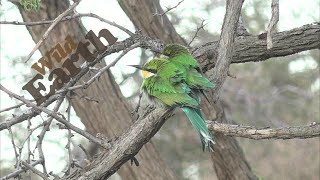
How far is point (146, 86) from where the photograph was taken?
3127 mm

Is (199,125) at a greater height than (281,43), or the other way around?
(199,125)

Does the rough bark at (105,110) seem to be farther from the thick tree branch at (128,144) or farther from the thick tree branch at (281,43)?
the thick tree branch at (128,144)

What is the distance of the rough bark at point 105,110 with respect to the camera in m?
5.03

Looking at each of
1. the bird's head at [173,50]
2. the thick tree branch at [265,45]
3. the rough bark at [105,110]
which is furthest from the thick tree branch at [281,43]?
the rough bark at [105,110]

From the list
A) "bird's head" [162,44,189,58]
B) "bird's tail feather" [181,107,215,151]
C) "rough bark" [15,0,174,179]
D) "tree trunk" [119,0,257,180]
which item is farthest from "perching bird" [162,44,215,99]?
"rough bark" [15,0,174,179]

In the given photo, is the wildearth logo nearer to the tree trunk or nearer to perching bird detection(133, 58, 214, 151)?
perching bird detection(133, 58, 214, 151)

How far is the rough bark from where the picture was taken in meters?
5.03

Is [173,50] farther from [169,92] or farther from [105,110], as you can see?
[105,110]

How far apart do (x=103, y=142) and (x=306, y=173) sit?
23.4ft

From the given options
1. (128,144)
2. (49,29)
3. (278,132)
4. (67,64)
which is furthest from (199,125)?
(67,64)

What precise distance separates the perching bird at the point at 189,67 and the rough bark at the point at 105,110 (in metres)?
1.74

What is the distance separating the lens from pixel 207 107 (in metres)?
4.91

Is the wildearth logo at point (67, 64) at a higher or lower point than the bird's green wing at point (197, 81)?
higher

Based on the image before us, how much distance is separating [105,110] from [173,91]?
2.15 metres
